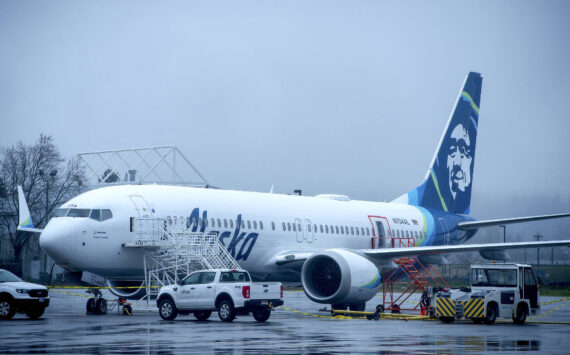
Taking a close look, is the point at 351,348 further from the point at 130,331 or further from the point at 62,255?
the point at 62,255

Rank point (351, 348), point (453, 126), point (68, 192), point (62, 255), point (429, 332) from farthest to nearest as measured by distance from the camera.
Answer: point (68, 192) < point (453, 126) < point (62, 255) < point (429, 332) < point (351, 348)

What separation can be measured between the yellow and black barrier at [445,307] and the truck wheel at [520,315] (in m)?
2.00

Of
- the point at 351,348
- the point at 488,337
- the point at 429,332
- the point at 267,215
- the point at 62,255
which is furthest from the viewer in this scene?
the point at 267,215

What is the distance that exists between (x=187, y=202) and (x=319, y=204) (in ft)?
28.0

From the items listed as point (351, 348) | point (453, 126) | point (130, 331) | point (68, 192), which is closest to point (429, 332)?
point (351, 348)

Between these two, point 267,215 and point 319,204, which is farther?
point 319,204

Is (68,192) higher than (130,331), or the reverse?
(68,192)

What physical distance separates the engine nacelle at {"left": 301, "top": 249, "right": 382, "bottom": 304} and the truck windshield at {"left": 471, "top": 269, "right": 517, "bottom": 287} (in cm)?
373

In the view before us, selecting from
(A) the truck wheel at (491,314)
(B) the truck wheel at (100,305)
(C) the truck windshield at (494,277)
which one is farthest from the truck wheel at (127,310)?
(A) the truck wheel at (491,314)

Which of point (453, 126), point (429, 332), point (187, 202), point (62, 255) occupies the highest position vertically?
point (453, 126)

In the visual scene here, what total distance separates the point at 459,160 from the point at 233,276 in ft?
74.0

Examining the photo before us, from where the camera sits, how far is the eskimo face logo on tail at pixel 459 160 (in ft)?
149

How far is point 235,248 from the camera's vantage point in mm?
32812

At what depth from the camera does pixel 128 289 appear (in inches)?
1267
